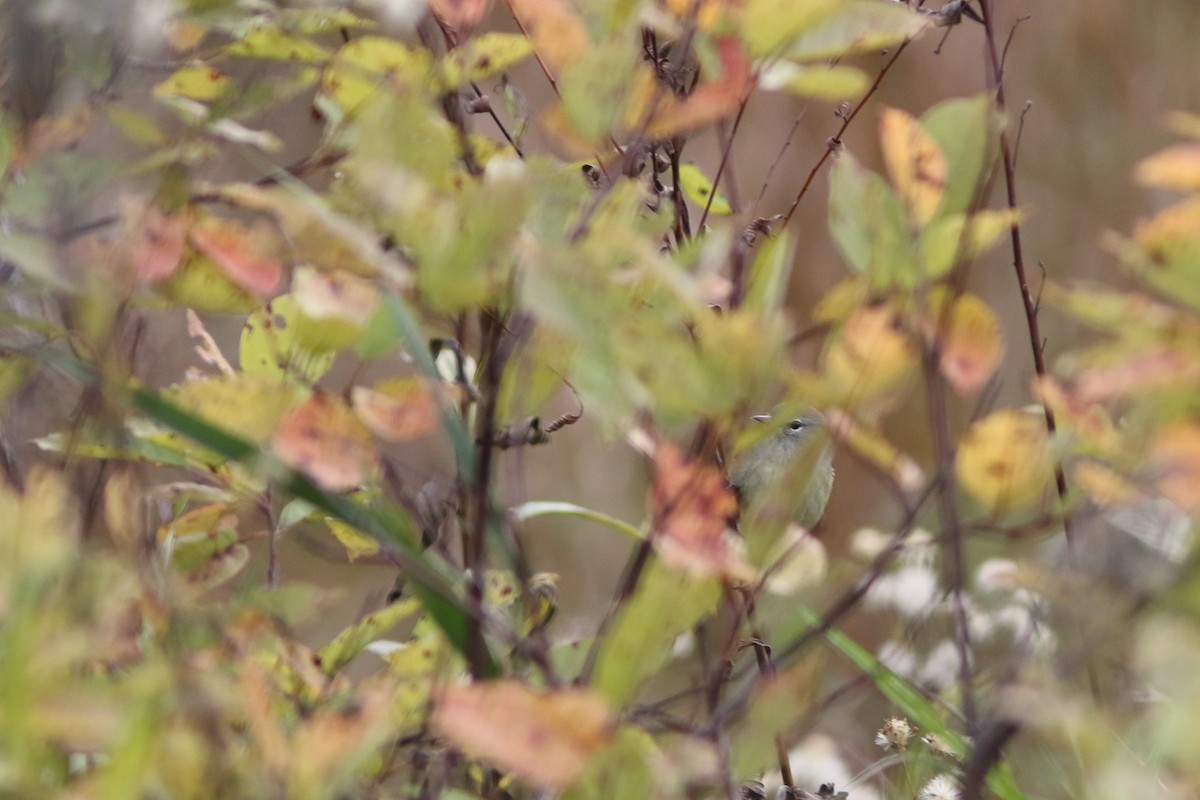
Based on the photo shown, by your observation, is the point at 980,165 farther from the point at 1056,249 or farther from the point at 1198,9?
the point at 1198,9

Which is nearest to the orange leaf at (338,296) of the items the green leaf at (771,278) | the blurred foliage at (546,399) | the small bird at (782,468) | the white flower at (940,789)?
the blurred foliage at (546,399)

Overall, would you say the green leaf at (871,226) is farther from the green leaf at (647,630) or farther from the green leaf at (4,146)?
the green leaf at (4,146)

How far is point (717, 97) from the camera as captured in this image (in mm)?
376

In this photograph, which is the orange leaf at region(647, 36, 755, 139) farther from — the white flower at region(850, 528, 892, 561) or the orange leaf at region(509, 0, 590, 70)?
the white flower at region(850, 528, 892, 561)

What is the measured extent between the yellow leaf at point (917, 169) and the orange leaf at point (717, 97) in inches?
1.9

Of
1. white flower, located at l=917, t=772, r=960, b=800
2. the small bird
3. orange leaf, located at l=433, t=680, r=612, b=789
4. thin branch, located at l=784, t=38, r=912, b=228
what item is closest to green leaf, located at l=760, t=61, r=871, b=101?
thin branch, located at l=784, t=38, r=912, b=228

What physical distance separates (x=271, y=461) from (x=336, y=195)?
12 centimetres

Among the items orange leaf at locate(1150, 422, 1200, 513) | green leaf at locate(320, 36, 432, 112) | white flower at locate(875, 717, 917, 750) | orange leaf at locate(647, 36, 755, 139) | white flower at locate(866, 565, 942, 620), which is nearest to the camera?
orange leaf at locate(1150, 422, 1200, 513)

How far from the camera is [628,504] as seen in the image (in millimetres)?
2301

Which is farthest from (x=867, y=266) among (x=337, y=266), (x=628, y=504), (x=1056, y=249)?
(x=1056, y=249)

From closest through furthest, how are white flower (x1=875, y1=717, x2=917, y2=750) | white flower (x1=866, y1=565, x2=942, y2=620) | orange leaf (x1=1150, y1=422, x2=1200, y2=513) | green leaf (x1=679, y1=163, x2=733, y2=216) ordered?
orange leaf (x1=1150, y1=422, x2=1200, y2=513) → green leaf (x1=679, y1=163, x2=733, y2=216) → white flower (x1=875, y1=717, x2=917, y2=750) → white flower (x1=866, y1=565, x2=942, y2=620)

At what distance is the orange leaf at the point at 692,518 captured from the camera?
0.32 meters

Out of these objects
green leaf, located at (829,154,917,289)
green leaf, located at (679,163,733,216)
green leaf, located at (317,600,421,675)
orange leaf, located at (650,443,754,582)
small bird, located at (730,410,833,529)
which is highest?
green leaf, located at (829,154,917,289)

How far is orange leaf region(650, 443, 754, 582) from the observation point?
316mm
